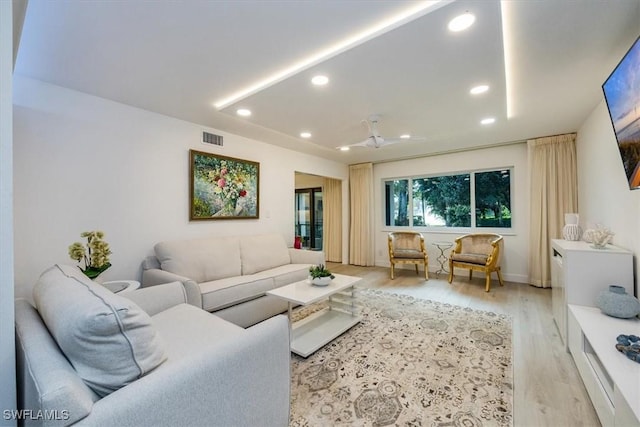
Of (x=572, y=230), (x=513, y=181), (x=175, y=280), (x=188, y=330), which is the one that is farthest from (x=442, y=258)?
(x=188, y=330)

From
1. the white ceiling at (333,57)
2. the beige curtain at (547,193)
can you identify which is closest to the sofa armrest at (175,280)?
the white ceiling at (333,57)

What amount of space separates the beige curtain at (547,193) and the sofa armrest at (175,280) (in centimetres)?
477

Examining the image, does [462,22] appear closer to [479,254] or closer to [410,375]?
[410,375]

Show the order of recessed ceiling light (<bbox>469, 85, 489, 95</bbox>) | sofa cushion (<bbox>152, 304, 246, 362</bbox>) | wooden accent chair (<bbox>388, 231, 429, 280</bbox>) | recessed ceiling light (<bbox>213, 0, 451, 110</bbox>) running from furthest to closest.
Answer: wooden accent chair (<bbox>388, 231, 429, 280</bbox>)
recessed ceiling light (<bbox>469, 85, 489, 95</bbox>)
recessed ceiling light (<bbox>213, 0, 451, 110</bbox>)
sofa cushion (<bbox>152, 304, 246, 362</bbox>)

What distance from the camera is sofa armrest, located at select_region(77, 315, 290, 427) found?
0.81 m

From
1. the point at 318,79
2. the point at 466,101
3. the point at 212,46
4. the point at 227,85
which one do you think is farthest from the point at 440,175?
the point at 212,46

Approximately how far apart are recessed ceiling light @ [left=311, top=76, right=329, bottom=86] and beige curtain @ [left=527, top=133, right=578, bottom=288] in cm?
377

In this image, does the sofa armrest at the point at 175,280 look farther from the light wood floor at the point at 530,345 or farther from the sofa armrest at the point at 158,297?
the light wood floor at the point at 530,345

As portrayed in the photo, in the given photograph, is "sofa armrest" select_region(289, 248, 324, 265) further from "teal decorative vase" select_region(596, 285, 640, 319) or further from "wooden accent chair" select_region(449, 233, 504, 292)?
"teal decorative vase" select_region(596, 285, 640, 319)

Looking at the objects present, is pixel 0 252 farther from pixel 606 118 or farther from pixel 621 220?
pixel 606 118

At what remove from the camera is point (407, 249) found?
5.27 metres

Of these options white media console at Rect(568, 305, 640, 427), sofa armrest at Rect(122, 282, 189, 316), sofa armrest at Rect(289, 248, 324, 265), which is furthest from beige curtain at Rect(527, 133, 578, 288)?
sofa armrest at Rect(122, 282, 189, 316)

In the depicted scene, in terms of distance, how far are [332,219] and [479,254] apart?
3.18 meters

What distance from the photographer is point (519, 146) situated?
14.7ft
